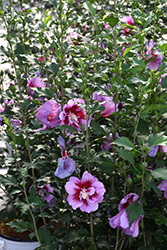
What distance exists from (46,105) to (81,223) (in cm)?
57

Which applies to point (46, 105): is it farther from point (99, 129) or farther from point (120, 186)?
point (120, 186)

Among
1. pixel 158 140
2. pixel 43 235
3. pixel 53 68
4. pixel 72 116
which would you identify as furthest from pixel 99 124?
pixel 43 235

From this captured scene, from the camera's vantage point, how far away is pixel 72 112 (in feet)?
3.59

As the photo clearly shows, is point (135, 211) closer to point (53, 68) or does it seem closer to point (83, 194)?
point (83, 194)

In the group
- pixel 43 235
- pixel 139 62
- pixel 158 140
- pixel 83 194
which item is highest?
pixel 139 62

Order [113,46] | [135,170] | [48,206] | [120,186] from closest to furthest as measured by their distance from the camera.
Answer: [135,170] < [113,46] < [120,186] < [48,206]

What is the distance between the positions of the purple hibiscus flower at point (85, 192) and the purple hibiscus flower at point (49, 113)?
9.3 inches

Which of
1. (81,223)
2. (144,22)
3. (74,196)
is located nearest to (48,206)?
(81,223)

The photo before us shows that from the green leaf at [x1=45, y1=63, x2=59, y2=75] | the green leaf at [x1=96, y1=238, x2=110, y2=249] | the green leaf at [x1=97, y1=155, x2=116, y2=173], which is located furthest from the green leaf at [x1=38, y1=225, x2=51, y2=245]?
the green leaf at [x1=45, y1=63, x2=59, y2=75]

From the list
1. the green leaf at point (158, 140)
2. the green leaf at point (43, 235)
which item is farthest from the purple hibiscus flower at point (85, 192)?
the green leaf at point (43, 235)

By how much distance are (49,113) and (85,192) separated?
32cm

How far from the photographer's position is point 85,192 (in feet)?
3.38

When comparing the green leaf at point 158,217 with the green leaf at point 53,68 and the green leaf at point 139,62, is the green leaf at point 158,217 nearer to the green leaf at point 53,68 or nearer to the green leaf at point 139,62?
→ the green leaf at point 139,62

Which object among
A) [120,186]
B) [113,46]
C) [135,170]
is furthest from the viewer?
[120,186]
